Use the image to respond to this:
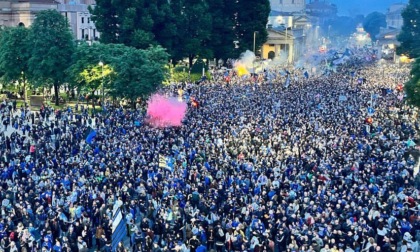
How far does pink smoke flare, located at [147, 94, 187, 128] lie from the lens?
1404 inches

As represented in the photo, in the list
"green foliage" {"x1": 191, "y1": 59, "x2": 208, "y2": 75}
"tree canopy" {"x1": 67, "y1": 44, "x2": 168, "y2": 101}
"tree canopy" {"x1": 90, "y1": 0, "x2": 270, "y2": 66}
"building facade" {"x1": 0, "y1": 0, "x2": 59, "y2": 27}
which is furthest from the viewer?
"building facade" {"x1": 0, "y1": 0, "x2": 59, "y2": 27}

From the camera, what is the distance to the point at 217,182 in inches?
967

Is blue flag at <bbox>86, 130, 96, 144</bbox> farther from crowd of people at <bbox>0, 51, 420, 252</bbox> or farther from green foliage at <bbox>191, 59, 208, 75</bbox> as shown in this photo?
green foliage at <bbox>191, 59, 208, 75</bbox>

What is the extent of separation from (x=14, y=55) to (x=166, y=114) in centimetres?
2118

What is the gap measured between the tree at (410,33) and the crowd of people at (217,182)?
52982 millimetres

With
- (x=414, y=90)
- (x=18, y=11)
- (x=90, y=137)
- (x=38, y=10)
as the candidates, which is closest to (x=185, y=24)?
(x=38, y=10)

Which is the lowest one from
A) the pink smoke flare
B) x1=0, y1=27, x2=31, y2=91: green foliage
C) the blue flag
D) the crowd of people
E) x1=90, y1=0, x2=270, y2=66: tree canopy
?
the crowd of people

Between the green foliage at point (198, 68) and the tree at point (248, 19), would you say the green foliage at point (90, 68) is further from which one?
the tree at point (248, 19)

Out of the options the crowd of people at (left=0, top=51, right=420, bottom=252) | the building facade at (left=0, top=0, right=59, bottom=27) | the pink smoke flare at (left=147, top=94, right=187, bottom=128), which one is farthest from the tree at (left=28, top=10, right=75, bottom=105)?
the building facade at (left=0, top=0, right=59, bottom=27)

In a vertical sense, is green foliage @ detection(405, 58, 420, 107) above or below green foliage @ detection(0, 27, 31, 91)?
below

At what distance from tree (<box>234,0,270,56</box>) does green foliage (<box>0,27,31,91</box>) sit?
3364 centimetres

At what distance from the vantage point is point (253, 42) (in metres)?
80.5

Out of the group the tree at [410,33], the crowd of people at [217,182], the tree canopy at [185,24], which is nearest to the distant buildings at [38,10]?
the tree canopy at [185,24]

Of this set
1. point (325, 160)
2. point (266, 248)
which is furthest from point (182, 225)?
point (325, 160)
